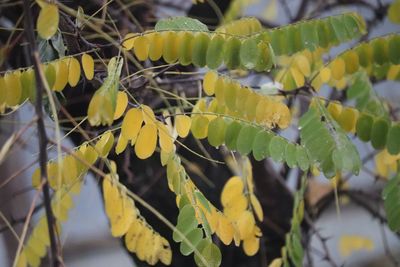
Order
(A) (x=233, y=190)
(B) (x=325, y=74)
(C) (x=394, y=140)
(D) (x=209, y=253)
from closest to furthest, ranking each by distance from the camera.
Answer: (D) (x=209, y=253), (C) (x=394, y=140), (A) (x=233, y=190), (B) (x=325, y=74)

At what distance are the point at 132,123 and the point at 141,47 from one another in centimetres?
14

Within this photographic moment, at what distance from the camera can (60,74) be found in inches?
43.1

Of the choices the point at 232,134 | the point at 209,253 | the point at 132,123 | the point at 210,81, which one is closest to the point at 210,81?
the point at 210,81

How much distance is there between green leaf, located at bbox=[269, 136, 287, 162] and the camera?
45.8 inches

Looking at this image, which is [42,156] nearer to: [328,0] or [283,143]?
[283,143]

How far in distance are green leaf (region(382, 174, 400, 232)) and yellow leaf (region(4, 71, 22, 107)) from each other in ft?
2.26

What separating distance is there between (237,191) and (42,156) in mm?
669

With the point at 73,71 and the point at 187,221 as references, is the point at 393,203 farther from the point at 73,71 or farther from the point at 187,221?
the point at 73,71

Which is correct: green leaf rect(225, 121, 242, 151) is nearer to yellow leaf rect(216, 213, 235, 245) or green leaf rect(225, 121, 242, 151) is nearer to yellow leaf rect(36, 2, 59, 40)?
yellow leaf rect(216, 213, 235, 245)

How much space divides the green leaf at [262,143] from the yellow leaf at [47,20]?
43cm

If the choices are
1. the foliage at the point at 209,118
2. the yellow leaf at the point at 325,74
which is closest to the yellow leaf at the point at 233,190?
the foliage at the point at 209,118

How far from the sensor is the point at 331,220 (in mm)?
3605

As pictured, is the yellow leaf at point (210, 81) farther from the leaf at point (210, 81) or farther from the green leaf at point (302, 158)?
the green leaf at point (302, 158)

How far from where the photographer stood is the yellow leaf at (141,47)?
3.70ft
